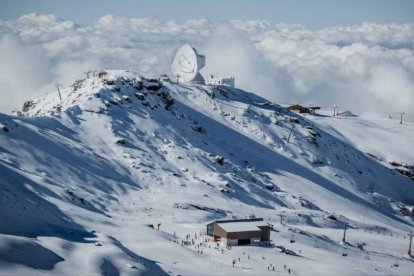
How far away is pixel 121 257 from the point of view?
43.6 m

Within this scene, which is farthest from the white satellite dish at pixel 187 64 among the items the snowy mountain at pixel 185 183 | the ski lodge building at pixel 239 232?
the ski lodge building at pixel 239 232

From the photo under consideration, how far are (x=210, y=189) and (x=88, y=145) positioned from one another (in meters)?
21.0

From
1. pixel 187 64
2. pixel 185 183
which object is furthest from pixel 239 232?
pixel 187 64

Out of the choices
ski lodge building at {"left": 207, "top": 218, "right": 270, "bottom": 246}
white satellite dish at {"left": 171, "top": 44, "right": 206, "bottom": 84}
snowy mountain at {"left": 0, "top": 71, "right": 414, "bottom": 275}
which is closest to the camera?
snowy mountain at {"left": 0, "top": 71, "right": 414, "bottom": 275}

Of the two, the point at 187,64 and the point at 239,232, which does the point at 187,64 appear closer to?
the point at 187,64

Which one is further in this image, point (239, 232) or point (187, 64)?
point (187, 64)

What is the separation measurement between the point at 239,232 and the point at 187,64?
69.4m

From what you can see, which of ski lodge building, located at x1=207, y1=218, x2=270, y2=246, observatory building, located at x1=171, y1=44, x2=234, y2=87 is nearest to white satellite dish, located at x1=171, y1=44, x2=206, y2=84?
observatory building, located at x1=171, y1=44, x2=234, y2=87

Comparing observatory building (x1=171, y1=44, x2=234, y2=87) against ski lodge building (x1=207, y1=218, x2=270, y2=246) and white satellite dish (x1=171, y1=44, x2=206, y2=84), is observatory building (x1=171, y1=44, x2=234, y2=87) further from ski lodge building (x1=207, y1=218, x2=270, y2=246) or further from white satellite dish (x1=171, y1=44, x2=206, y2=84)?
ski lodge building (x1=207, y1=218, x2=270, y2=246)

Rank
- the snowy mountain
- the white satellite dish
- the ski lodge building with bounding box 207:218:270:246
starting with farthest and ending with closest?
the white satellite dish, the ski lodge building with bounding box 207:218:270:246, the snowy mountain

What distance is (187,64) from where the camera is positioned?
12412 cm

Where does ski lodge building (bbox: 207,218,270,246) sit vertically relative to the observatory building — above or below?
below

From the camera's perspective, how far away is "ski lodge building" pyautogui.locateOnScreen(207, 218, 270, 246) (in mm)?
60188

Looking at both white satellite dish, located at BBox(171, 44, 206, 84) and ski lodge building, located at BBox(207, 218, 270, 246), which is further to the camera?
white satellite dish, located at BBox(171, 44, 206, 84)
